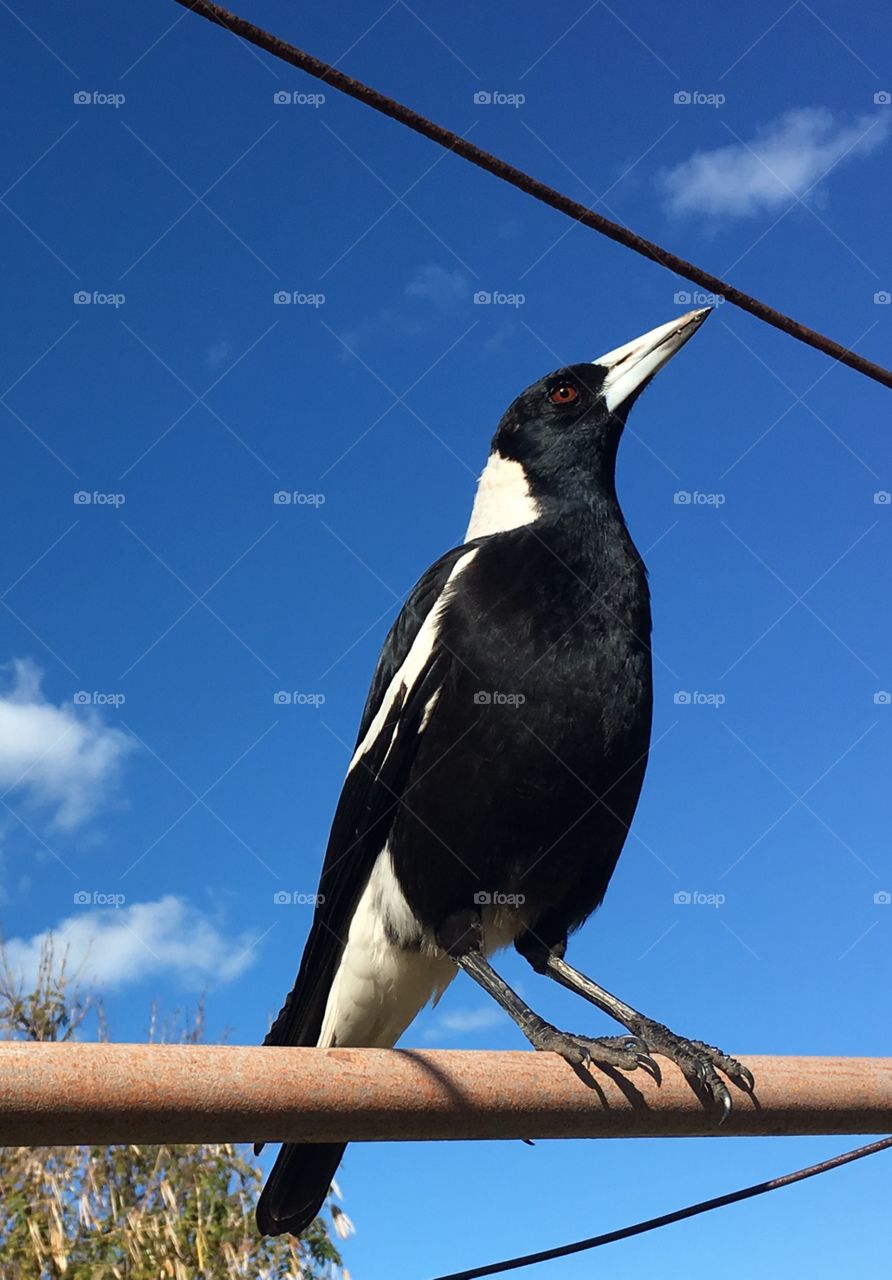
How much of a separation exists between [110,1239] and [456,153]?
453 cm

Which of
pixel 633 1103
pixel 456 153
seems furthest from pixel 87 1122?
pixel 456 153

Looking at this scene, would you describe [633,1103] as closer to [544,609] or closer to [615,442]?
[544,609]

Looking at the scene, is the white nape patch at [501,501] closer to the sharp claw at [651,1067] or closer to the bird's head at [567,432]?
the bird's head at [567,432]

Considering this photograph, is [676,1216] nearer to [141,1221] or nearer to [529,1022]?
[529,1022]

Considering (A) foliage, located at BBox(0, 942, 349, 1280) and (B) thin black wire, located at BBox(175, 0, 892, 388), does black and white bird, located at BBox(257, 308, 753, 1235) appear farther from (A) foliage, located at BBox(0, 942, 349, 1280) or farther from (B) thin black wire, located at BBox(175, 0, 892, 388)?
(A) foliage, located at BBox(0, 942, 349, 1280)

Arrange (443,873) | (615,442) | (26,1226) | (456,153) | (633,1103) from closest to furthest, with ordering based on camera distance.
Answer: (633,1103)
(456,153)
(443,873)
(615,442)
(26,1226)

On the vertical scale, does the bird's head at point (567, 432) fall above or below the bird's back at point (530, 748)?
above

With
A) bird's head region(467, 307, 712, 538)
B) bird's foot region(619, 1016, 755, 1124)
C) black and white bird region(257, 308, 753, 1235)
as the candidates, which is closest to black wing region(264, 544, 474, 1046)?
black and white bird region(257, 308, 753, 1235)

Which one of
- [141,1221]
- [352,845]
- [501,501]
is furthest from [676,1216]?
[141,1221]

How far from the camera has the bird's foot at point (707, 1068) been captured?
64.2 inches

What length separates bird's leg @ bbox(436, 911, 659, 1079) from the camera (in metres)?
1.62

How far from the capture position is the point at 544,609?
215cm

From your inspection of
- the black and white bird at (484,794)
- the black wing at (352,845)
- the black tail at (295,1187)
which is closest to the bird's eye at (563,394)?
the black and white bird at (484,794)

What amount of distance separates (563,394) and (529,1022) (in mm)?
1464
